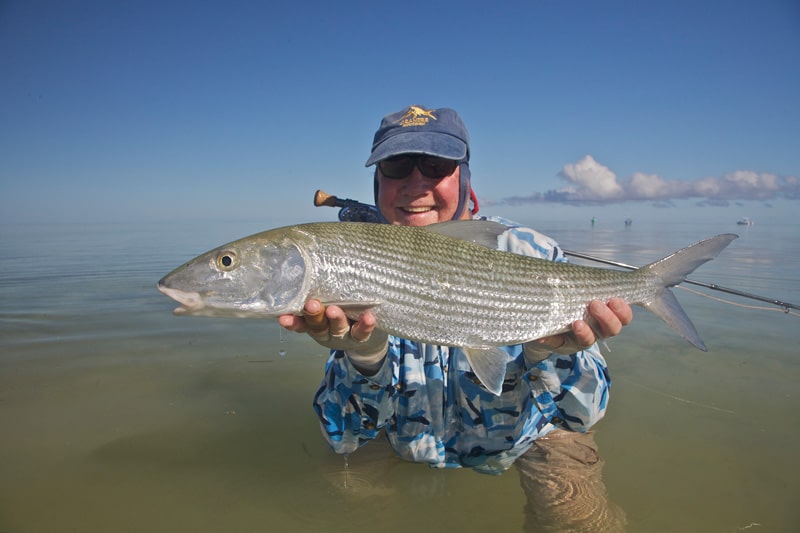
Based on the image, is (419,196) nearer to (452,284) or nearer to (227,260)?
(452,284)

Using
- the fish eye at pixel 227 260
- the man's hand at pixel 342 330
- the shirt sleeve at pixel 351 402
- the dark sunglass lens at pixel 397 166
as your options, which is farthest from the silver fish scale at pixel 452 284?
the dark sunglass lens at pixel 397 166

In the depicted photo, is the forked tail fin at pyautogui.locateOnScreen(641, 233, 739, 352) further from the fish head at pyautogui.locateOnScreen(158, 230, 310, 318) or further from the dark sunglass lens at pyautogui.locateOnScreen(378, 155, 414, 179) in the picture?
the fish head at pyautogui.locateOnScreen(158, 230, 310, 318)

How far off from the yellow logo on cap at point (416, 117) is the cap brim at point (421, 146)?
16cm

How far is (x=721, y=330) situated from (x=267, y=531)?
26.2 ft

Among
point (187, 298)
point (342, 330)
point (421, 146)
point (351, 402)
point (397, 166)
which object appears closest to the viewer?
point (187, 298)

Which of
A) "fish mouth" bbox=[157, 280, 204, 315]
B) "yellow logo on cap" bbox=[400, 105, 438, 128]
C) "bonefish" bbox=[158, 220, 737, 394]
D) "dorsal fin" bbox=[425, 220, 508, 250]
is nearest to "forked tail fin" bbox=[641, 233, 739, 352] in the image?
"bonefish" bbox=[158, 220, 737, 394]

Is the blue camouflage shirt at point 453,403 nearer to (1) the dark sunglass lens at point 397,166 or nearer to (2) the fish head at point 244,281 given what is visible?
Result: (2) the fish head at point 244,281

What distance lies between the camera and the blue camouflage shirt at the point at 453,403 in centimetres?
323

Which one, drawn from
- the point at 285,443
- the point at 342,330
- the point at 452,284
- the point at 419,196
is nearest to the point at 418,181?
the point at 419,196

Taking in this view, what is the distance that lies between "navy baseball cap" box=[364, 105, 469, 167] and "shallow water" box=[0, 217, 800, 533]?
110 inches

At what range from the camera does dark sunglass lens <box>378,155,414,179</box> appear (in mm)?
3732

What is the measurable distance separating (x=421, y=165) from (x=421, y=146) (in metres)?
0.23

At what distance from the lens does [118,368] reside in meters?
6.01

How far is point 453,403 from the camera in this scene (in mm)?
3502
